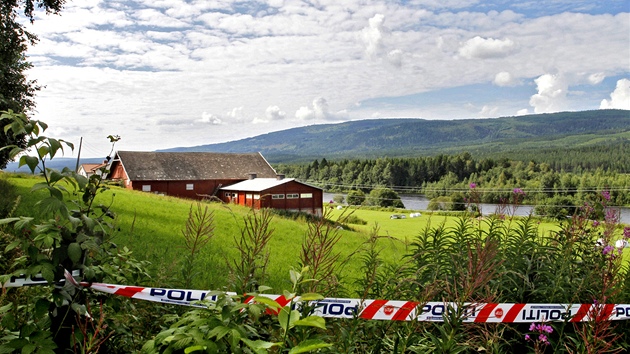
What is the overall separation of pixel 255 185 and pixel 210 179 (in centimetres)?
752

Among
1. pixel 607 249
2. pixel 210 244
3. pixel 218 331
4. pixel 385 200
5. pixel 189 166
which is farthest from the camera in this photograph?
pixel 385 200

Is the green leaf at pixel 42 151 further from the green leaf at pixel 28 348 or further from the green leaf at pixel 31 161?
the green leaf at pixel 28 348

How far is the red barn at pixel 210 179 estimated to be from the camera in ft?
170

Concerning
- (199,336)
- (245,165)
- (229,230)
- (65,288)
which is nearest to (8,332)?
(65,288)

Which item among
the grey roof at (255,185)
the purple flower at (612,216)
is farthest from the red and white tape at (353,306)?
the grey roof at (255,185)

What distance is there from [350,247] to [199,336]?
1619 cm

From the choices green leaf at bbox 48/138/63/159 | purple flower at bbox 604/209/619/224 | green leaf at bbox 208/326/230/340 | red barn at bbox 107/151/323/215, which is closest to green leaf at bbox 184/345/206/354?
green leaf at bbox 208/326/230/340

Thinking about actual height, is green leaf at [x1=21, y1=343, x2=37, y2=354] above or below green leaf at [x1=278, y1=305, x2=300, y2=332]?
below

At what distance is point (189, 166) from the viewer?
193 ft

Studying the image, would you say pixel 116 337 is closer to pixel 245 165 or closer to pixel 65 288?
pixel 65 288

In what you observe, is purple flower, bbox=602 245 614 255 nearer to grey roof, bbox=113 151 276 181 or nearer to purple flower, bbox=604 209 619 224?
purple flower, bbox=604 209 619 224

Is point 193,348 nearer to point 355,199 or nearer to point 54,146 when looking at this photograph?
point 54,146

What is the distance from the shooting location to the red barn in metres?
51.9

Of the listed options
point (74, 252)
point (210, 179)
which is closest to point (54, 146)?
point (74, 252)
